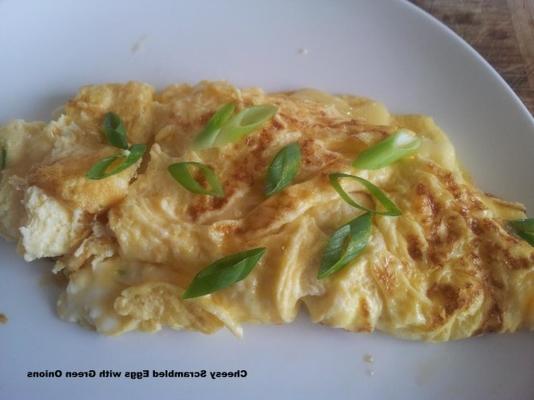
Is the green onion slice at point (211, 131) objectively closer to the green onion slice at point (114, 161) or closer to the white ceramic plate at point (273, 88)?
the green onion slice at point (114, 161)

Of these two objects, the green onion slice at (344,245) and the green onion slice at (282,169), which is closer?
the green onion slice at (344,245)

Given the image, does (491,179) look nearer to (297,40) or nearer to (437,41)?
(437,41)

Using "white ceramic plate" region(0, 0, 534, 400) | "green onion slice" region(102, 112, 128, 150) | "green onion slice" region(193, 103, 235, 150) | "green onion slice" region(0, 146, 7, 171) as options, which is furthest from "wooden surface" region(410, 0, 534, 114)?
"green onion slice" region(0, 146, 7, 171)

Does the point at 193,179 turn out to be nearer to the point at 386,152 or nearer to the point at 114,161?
the point at 114,161

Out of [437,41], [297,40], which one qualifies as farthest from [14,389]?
[437,41]

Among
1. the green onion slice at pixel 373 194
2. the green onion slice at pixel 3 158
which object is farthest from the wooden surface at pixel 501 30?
the green onion slice at pixel 3 158

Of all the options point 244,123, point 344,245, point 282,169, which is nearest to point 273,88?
point 244,123
